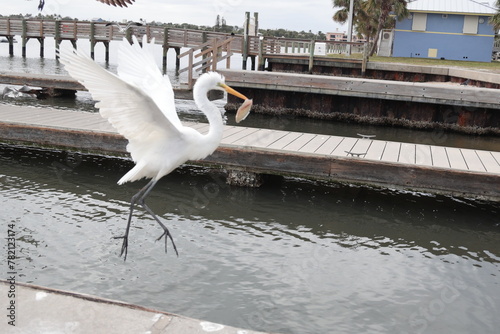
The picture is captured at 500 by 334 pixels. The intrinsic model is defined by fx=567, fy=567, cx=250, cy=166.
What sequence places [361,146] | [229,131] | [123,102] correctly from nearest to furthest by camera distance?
[123,102] < [361,146] < [229,131]

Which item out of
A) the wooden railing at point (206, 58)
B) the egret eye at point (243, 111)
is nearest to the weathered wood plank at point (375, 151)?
the egret eye at point (243, 111)

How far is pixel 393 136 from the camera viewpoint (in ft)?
48.3

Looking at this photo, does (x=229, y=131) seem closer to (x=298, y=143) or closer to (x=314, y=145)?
(x=298, y=143)

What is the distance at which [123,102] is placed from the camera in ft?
13.9

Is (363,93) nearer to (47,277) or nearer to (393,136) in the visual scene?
(393,136)

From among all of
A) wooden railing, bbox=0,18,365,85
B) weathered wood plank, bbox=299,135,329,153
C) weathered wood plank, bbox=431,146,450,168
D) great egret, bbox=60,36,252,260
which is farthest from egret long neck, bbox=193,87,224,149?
wooden railing, bbox=0,18,365,85

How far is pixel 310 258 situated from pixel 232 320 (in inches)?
69.0

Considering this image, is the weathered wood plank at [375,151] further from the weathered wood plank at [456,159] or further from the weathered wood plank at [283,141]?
the weathered wood plank at [283,141]

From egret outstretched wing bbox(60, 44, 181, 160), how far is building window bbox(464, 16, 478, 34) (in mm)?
38715

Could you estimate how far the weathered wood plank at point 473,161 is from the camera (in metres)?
7.82

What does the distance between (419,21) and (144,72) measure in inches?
1505

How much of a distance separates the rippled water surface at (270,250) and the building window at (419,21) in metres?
34.0

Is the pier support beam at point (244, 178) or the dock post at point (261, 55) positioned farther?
the dock post at point (261, 55)

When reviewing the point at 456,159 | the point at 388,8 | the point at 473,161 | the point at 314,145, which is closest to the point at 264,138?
the point at 314,145
